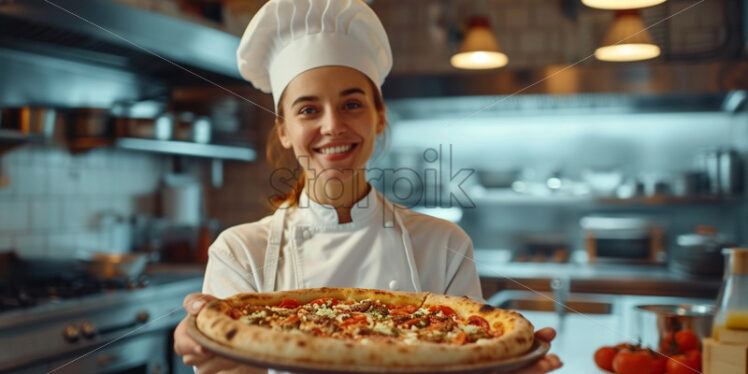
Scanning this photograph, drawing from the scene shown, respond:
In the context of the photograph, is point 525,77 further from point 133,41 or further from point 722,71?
point 133,41

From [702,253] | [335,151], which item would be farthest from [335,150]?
[702,253]

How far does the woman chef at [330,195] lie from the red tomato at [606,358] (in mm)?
433

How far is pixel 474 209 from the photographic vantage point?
4.36 m

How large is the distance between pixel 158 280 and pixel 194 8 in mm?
1221

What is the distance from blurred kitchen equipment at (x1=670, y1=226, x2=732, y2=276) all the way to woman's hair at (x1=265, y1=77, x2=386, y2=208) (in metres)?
2.55

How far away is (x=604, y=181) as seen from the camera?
3.90 meters

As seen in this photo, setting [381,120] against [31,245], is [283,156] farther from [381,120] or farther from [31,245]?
[31,245]

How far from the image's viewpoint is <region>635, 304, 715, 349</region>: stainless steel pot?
1583 millimetres

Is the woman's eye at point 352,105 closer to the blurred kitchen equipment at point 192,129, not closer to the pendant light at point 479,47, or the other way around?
the pendant light at point 479,47

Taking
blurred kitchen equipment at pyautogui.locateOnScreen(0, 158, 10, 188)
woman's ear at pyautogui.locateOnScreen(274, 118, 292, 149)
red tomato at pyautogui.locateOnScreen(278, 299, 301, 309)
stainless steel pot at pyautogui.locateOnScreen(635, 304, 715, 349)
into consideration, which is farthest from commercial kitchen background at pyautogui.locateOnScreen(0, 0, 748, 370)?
stainless steel pot at pyautogui.locateOnScreen(635, 304, 715, 349)

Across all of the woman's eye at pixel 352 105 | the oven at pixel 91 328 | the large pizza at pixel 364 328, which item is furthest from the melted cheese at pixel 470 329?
the oven at pixel 91 328

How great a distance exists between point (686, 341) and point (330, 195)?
93 centimetres

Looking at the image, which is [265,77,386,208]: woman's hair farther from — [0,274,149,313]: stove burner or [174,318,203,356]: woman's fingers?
[0,274,149,313]: stove burner

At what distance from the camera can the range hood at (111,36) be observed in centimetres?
208
